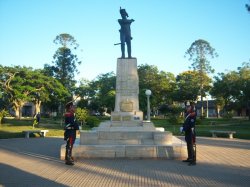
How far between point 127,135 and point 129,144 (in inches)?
17.0

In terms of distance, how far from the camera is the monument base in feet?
34.0

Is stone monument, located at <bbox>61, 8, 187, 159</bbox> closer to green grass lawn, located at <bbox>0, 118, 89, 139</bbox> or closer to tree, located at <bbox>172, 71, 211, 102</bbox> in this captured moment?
green grass lawn, located at <bbox>0, 118, 89, 139</bbox>

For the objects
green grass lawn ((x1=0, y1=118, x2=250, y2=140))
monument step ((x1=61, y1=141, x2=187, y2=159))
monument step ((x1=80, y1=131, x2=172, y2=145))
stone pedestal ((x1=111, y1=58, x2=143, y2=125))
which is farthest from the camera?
green grass lawn ((x1=0, y1=118, x2=250, y2=140))

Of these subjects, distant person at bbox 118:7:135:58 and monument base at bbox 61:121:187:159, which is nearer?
monument base at bbox 61:121:187:159

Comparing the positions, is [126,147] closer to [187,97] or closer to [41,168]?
[41,168]

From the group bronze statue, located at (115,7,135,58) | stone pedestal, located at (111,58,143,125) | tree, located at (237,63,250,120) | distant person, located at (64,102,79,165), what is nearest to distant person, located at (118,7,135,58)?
bronze statue, located at (115,7,135,58)

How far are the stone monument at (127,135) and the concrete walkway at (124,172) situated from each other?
0.39 m

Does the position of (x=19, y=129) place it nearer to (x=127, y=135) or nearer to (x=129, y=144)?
(x=127, y=135)

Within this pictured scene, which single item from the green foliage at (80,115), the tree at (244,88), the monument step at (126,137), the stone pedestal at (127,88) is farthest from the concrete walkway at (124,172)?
the tree at (244,88)

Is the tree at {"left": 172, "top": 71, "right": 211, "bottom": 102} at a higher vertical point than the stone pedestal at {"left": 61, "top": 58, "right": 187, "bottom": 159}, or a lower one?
higher

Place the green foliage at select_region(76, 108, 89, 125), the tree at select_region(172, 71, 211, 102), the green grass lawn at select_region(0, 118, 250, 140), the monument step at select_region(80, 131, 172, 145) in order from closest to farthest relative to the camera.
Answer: the monument step at select_region(80, 131, 172, 145) → the green grass lawn at select_region(0, 118, 250, 140) → the green foliage at select_region(76, 108, 89, 125) → the tree at select_region(172, 71, 211, 102)

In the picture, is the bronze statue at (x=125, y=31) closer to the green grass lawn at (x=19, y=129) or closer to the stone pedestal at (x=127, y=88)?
the stone pedestal at (x=127, y=88)

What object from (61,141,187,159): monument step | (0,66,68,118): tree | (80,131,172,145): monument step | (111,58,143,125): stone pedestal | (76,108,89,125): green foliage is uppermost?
(0,66,68,118): tree

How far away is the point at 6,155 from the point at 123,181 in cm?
617
